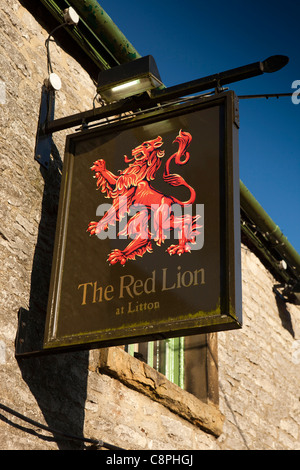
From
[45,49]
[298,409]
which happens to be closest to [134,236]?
[45,49]

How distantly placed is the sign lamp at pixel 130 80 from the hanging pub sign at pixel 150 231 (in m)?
0.35

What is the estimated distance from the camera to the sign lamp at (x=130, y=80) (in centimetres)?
497

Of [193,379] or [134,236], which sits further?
[193,379]

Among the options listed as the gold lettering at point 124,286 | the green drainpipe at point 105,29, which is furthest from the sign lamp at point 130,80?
the gold lettering at point 124,286

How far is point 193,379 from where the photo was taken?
680cm

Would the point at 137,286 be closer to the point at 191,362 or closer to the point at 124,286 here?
the point at 124,286

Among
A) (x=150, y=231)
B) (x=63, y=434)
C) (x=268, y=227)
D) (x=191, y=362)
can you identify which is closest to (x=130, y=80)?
(x=150, y=231)

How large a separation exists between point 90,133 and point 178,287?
4.92 feet

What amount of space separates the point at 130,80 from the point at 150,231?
1.31 metres

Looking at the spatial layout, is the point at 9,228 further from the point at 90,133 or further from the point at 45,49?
the point at 45,49

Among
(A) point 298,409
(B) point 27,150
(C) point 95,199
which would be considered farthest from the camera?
(A) point 298,409

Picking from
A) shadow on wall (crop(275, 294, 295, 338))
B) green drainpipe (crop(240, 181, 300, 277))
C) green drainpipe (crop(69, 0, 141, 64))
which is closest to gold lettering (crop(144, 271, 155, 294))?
green drainpipe (crop(69, 0, 141, 64))

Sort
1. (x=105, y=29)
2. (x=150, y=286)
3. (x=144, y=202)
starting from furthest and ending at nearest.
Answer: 1. (x=105, y=29)
2. (x=144, y=202)
3. (x=150, y=286)

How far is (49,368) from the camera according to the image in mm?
4609
